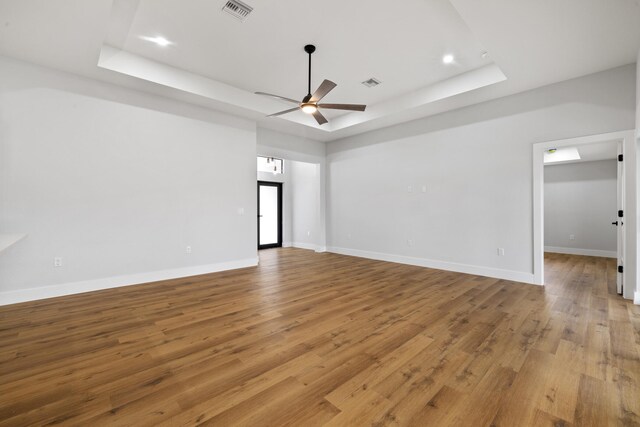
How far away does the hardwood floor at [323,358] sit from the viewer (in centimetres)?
162

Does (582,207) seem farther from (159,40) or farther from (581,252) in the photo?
(159,40)

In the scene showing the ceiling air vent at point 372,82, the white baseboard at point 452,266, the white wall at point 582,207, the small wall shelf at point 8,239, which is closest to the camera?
the small wall shelf at point 8,239

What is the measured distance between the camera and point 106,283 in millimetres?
4172

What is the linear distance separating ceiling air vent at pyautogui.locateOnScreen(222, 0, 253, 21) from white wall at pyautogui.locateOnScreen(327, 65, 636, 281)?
398cm

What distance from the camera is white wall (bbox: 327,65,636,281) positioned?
4.03 meters

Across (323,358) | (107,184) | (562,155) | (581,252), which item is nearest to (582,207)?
(581,252)

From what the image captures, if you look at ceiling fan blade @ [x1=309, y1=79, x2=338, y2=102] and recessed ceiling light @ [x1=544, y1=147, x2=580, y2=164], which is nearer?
ceiling fan blade @ [x1=309, y1=79, x2=338, y2=102]

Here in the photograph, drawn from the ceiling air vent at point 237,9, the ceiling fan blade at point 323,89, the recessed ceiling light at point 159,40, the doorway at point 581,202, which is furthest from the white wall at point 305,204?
the doorway at point 581,202

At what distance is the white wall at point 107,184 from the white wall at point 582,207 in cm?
823

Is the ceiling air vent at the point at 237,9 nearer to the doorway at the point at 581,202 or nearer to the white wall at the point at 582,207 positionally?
the doorway at the point at 581,202

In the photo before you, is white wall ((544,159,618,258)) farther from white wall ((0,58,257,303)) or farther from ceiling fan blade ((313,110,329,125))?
white wall ((0,58,257,303))

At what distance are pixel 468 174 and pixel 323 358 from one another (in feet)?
14.4

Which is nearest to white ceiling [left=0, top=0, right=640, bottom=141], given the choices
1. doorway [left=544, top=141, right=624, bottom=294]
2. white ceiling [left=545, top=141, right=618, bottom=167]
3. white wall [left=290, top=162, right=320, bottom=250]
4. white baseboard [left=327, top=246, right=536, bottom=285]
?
white ceiling [left=545, top=141, right=618, bottom=167]

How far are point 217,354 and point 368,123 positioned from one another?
5295mm
